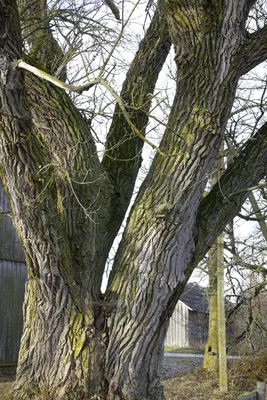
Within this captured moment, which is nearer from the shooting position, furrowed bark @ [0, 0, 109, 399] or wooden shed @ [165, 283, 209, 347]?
furrowed bark @ [0, 0, 109, 399]

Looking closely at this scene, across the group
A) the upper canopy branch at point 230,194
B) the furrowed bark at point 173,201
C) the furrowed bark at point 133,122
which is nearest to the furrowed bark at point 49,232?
the furrowed bark at point 173,201

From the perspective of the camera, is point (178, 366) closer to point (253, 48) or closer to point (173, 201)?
point (173, 201)

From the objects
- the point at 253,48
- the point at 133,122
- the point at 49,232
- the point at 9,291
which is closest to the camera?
the point at 49,232

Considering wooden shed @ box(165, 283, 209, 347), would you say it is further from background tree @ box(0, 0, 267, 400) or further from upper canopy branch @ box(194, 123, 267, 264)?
background tree @ box(0, 0, 267, 400)

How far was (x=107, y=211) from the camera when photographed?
600 centimetres

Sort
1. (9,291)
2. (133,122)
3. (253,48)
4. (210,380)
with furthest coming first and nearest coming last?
(210,380) → (9,291) → (133,122) → (253,48)

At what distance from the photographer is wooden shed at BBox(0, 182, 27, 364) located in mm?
11461

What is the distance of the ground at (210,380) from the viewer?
1134cm

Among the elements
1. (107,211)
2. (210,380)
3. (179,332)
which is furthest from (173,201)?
(179,332)

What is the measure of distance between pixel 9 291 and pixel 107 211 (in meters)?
6.50

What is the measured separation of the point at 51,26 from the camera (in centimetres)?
727

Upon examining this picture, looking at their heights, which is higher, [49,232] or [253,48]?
[253,48]

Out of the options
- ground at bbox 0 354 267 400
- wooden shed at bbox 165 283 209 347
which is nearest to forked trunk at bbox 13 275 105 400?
ground at bbox 0 354 267 400

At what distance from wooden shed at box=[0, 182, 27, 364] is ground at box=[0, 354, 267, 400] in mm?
487
